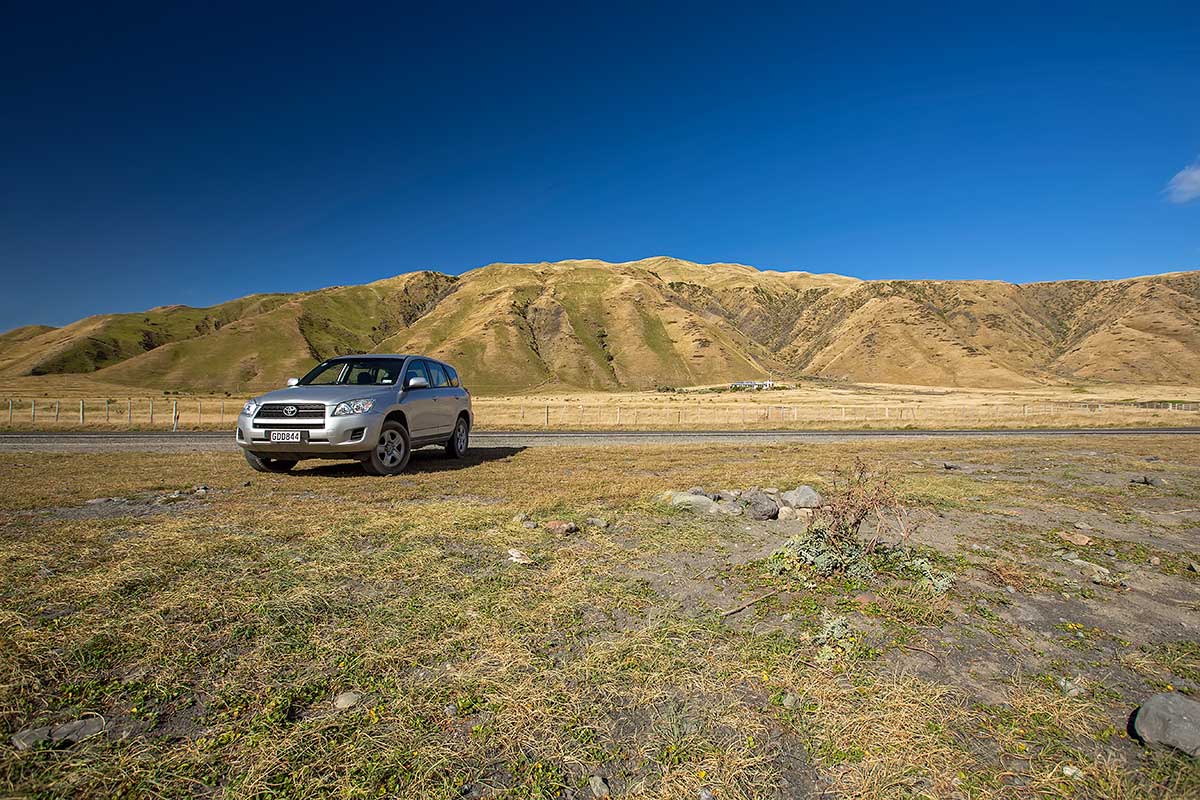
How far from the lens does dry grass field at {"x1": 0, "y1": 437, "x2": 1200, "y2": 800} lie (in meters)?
2.39

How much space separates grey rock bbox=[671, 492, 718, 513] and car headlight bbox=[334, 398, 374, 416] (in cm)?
595

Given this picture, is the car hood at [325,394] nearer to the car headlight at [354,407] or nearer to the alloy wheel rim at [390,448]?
the car headlight at [354,407]

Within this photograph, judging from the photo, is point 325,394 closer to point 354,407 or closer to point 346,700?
point 354,407

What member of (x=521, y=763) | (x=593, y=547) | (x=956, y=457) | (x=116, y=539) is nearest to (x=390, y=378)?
(x=116, y=539)

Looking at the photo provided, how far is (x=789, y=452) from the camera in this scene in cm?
1656

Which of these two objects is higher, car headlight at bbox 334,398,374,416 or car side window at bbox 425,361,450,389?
car side window at bbox 425,361,450,389

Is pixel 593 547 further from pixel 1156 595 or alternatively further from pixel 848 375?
pixel 848 375

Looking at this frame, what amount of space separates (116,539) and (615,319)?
536 ft

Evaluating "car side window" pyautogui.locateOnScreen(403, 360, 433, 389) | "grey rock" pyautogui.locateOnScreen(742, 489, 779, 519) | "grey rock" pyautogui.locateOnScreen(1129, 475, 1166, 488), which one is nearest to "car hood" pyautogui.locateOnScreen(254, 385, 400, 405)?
"car side window" pyautogui.locateOnScreen(403, 360, 433, 389)

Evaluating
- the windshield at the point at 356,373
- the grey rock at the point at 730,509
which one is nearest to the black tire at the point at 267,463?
the windshield at the point at 356,373

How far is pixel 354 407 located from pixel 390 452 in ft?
4.06

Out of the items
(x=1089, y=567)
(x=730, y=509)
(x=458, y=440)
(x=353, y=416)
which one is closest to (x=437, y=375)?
(x=458, y=440)

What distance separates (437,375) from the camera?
13.3 metres

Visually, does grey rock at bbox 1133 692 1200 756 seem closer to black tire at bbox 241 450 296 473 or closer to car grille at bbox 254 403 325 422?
car grille at bbox 254 403 325 422
